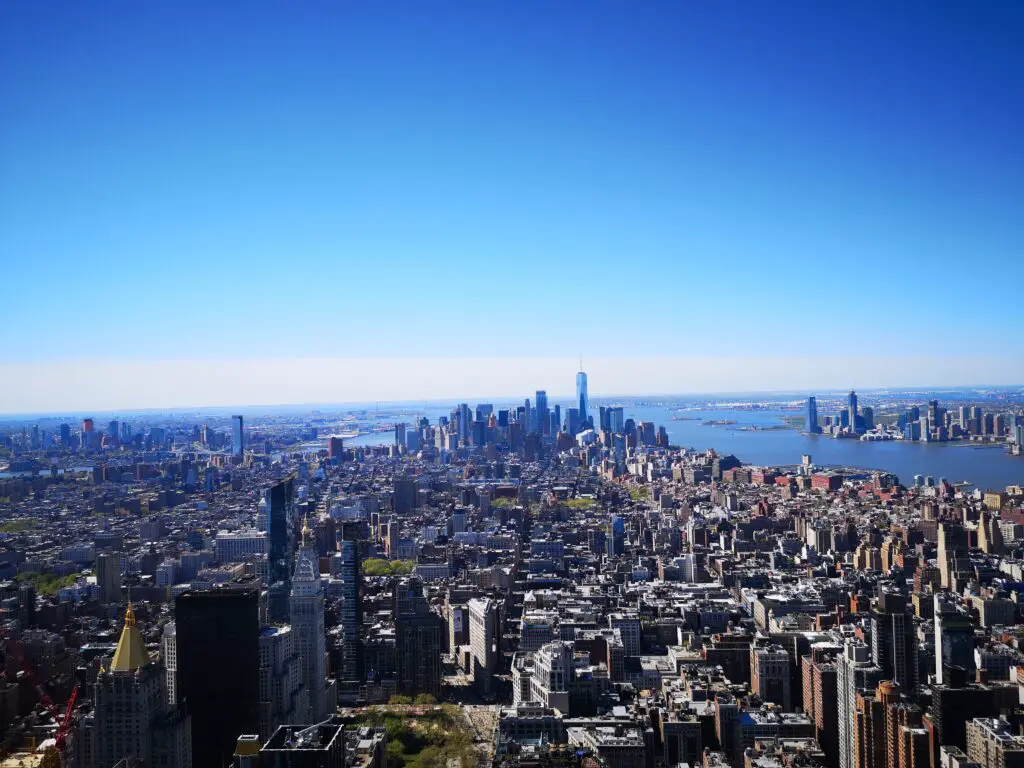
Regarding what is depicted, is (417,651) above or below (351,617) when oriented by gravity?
below

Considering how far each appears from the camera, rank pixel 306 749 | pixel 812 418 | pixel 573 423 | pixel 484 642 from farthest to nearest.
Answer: pixel 812 418
pixel 573 423
pixel 484 642
pixel 306 749

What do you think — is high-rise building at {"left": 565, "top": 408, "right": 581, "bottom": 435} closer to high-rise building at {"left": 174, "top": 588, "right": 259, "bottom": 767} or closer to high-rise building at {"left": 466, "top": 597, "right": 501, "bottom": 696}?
high-rise building at {"left": 466, "top": 597, "right": 501, "bottom": 696}

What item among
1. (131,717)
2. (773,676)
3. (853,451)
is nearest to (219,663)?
(131,717)

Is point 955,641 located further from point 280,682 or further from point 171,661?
point 171,661

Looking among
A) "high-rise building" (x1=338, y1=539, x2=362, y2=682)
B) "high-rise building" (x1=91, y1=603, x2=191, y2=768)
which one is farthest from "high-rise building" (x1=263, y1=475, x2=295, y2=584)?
"high-rise building" (x1=91, y1=603, x2=191, y2=768)

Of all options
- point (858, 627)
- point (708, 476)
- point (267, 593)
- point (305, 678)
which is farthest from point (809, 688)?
point (708, 476)

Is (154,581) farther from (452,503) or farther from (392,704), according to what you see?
(452,503)

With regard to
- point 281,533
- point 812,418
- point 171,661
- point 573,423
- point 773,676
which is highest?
point 573,423

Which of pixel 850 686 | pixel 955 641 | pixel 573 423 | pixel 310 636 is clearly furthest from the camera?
pixel 573 423

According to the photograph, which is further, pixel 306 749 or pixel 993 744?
pixel 993 744
